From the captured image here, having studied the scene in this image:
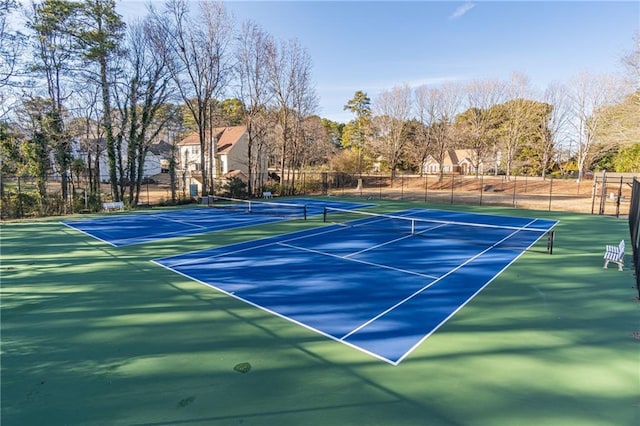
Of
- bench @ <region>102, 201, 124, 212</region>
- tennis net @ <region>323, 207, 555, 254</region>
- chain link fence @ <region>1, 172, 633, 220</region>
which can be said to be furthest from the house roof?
tennis net @ <region>323, 207, 555, 254</region>

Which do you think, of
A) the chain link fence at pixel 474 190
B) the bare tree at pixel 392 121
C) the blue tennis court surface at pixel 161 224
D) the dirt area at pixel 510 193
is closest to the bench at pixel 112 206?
the blue tennis court surface at pixel 161 224

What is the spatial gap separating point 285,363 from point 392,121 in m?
42.9

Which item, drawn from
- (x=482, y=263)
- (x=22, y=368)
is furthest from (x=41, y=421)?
(x=482, y=263)

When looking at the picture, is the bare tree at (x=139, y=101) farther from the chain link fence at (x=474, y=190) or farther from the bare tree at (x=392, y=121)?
the bare tree at (x=392, y=121)

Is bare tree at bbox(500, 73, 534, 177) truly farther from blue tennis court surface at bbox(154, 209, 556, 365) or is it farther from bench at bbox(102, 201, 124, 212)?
bench at bbox(102, 201, 124, 212)

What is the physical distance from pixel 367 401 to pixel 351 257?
20.4 ft

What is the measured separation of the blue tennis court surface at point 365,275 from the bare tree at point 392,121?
1231 inches

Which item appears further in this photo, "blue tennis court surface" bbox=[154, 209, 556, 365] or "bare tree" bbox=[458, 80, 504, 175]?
"bare tree" bbox=[458, 80, 504, 175]

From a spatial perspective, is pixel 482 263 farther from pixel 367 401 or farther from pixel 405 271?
pixel 367 401

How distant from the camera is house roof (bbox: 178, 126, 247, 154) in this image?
41.9 metres

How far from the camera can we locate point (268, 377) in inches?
161

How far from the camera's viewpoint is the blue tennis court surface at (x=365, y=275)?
5.57 m

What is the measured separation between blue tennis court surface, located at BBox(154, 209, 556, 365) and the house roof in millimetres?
31406

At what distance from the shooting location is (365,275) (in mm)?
8141
